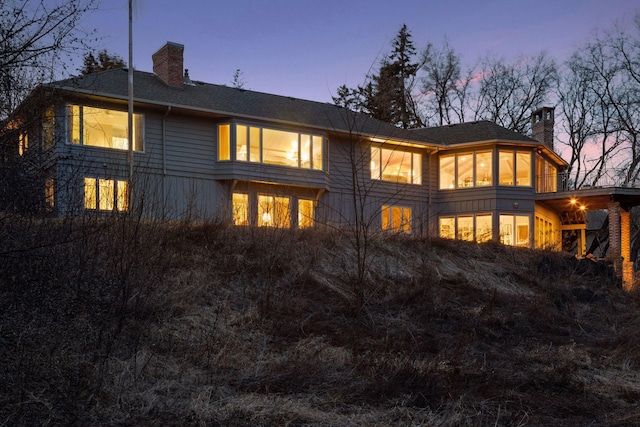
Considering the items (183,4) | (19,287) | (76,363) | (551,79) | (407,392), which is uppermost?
(551,79)

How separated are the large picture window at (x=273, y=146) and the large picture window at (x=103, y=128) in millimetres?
2683

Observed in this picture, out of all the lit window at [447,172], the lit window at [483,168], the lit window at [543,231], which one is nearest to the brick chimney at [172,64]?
the lit window at [447,172]

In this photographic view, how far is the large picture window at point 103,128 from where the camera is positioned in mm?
16922

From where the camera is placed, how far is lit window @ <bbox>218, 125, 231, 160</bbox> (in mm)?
19172

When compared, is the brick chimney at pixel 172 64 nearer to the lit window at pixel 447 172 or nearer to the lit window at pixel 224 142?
the lit window at pixel 224 142

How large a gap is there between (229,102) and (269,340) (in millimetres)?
13397

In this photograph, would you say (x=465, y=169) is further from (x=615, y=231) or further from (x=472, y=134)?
(x=615, y=231)

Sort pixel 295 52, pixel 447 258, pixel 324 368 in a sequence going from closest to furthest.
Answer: pixel 324 368, pixel 447 258, pixel 295 52

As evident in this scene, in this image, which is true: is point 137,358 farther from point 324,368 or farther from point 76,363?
point 324,368

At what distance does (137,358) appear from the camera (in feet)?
20.8

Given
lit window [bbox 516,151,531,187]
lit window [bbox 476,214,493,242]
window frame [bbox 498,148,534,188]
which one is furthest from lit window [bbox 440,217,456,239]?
lit window [bbox 516,151,531,187]

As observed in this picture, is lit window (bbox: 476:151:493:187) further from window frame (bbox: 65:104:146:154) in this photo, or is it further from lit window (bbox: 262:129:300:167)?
window frame (bbox: 65:104:146:154)

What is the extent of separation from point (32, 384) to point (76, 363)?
1.88 ft

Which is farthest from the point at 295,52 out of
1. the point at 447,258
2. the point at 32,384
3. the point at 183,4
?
the point at 32,384
